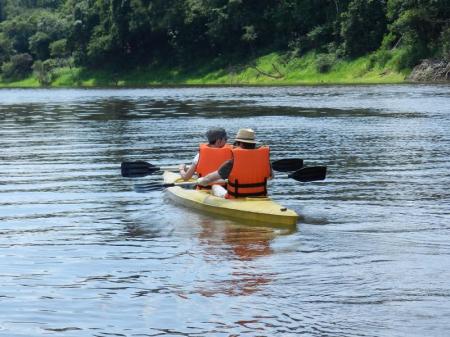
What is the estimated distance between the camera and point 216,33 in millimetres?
94688

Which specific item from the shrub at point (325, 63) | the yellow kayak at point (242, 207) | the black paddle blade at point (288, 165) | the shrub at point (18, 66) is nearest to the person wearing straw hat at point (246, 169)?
the yellow kayak at point (242, 207)

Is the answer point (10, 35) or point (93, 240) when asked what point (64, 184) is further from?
point (10, 35)

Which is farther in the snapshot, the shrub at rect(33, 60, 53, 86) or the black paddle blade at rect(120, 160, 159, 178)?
the shrub at rect(33, 60, 53, 86)

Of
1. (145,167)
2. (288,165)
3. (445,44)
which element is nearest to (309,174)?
(288,165)

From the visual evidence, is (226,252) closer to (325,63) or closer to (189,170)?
(189,170)

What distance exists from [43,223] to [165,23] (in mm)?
87196

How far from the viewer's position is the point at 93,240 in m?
13.9

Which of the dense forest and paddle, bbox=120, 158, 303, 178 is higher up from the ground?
the dense forest

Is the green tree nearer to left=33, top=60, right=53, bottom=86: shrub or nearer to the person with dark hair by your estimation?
left=33, top=60, right=53, bottom=86: shrub

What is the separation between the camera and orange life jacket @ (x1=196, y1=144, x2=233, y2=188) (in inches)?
639

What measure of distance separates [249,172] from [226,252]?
9.23 ft

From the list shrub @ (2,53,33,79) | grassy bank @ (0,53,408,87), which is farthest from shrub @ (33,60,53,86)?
shrub @ (2,53,33,79)

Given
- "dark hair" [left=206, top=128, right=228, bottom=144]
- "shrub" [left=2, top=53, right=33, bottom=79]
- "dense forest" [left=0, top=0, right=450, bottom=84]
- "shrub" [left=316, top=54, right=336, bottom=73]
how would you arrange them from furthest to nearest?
"shrub" [left=2, top=53, right=33, bottom=79], "shrub" [left=316, top=54, right=336, bottom=73], "dense forest" [left=0, top=0, right=450, bottom=84], "dark hair" [left=206, top=128, right=228, bottom=144]

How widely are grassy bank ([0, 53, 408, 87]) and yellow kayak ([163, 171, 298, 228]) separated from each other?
54.1 m
